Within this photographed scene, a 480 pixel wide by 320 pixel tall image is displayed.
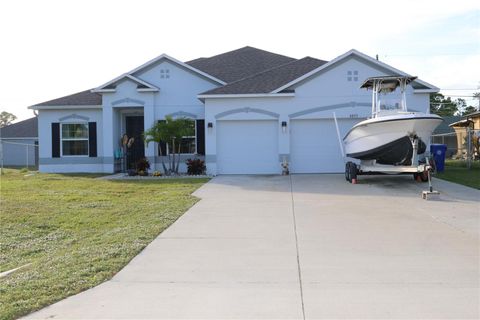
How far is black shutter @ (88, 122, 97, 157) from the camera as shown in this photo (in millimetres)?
23406

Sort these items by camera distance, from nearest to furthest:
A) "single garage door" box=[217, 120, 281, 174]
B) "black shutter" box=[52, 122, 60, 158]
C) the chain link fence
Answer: "single garage door" box=[217, 120, 281, 174], "black shutter" box=[52, 122, 60, 158], the chain link fence

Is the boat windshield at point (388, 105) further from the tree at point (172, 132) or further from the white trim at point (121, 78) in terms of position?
the white trim at point (121, 78)

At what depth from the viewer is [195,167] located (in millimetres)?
20938

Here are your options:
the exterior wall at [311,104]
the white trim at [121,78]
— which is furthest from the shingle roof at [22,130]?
the exterior wall at [311,104]

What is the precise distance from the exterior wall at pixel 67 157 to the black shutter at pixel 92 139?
14 cm

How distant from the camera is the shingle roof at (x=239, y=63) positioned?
2550 cm

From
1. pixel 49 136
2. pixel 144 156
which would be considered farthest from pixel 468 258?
pixel 49 136

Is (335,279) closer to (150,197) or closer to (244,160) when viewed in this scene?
(150,197)

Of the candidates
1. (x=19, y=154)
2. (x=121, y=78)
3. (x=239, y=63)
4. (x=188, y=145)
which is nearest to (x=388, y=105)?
(x=188, y=145)

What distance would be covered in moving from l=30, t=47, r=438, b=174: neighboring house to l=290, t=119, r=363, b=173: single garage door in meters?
0.04

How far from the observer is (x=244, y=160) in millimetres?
20578

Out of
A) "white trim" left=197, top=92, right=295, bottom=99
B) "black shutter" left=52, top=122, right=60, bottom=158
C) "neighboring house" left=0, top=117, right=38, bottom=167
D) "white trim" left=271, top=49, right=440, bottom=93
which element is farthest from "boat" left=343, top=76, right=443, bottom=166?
"neighboring house" left=0, top=117, right=38, bottom=167

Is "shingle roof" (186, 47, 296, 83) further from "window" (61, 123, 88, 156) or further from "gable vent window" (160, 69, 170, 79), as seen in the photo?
"window" (61, 123, 88, 156)

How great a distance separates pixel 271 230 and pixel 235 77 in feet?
55.3
